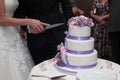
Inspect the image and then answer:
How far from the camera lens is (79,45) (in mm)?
1940

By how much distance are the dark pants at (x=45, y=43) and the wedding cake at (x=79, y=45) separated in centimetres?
59

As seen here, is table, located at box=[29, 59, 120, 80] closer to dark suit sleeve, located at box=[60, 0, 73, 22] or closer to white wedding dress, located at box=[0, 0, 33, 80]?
white wedding dress, located at box=[0, 0, 33, 80]

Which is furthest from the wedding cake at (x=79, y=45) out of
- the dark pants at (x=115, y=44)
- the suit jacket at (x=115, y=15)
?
the dark pants at (x=115, y=44)

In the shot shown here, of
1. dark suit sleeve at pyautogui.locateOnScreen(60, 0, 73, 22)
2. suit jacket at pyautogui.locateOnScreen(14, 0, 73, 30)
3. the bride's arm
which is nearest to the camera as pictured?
the bride's arm

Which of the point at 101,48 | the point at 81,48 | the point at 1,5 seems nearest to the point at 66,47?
the point at 81,48

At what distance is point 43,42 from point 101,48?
5.95ft

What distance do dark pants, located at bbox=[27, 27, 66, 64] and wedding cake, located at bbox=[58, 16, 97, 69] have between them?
1.93 feet

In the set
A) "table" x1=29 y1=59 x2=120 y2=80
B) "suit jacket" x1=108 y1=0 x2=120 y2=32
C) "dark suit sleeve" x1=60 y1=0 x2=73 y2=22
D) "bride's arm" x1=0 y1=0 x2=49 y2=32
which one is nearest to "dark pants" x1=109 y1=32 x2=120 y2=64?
"suit jacket" x1=108 y1=0 x2=120 y2=32

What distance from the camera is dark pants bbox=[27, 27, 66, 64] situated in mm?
2568

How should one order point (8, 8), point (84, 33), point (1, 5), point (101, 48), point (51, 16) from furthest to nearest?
point (101, 48)
point (51, 16)
point (8, 8)
point (1, 5)
point (84, 33)

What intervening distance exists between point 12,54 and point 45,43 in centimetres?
32

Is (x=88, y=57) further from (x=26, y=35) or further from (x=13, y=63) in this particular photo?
(x=26, y=35)

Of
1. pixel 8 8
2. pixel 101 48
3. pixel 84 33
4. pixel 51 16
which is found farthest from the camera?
pixel 101 48

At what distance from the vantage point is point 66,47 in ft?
6.62
